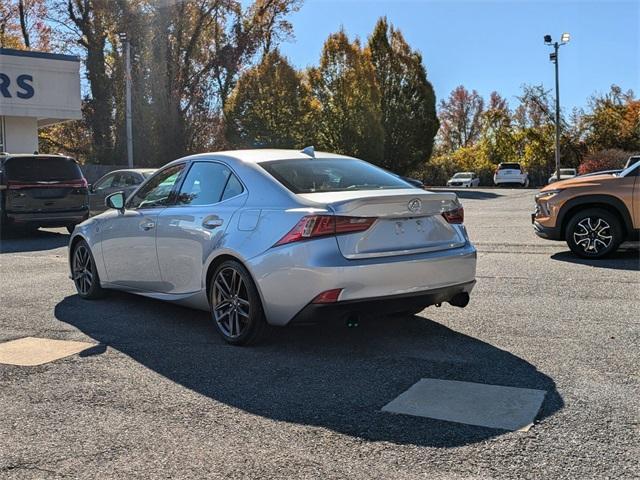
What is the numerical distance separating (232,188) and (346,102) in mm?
30286

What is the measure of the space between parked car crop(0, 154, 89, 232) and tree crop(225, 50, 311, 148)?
21.8m

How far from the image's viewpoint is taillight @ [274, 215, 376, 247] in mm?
4801

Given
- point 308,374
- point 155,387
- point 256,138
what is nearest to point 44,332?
point 155,387

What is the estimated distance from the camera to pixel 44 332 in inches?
237

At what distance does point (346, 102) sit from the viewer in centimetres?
3509

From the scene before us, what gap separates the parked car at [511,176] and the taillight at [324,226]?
4096 cm

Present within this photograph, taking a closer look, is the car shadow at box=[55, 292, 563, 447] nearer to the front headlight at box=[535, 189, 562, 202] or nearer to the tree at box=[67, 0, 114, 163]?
the front headlight at box=[535, 189, 562, 202]

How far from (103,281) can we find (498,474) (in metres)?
5.14

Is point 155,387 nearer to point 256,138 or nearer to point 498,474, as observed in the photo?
point 498,474

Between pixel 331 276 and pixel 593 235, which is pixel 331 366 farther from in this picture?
pixel 593 235

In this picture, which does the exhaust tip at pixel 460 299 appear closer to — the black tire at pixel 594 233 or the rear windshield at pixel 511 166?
the black tire at pixel 594 233

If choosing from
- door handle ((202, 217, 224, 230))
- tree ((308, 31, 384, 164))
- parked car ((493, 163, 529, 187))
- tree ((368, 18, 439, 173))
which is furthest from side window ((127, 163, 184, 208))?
parked car ((493, 163, 529, 187))

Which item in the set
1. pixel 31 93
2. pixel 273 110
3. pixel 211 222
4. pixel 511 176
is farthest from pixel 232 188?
pixel 511 176

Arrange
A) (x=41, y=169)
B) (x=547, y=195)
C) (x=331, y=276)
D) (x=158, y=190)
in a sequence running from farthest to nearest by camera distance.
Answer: (x=41, y=169) → (x=547, y=195) → (x=158, y=190) → (x=331, y=276)
